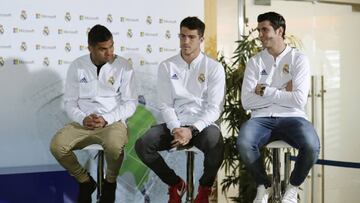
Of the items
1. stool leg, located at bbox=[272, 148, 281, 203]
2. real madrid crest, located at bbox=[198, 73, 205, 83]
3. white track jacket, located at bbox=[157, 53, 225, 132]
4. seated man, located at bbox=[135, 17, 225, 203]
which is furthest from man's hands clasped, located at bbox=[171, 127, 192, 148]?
stool leg, located at bbox=[272, 148, 281, 203]

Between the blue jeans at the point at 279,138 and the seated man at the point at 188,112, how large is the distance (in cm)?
19

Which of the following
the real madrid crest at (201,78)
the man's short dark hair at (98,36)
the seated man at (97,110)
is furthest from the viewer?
the real madrid crest at (201,78)

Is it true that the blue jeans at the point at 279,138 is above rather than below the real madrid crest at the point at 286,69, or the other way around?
below

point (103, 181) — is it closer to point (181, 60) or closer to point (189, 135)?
point (189, 135)

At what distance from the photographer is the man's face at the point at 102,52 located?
3766 mm

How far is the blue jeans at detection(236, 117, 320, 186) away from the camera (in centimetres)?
337

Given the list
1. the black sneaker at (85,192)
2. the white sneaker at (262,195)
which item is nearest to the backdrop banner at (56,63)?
the black sneaker at (85,192)

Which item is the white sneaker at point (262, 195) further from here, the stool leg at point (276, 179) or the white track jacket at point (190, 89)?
the white track jacket at point (190, 89)

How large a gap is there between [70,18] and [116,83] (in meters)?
0.79

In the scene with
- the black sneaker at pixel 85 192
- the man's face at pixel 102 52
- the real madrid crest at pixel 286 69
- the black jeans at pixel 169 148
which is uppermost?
the man's face at pixel 102 52

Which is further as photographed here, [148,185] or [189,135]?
[148,185]

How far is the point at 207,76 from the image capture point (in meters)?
3.85

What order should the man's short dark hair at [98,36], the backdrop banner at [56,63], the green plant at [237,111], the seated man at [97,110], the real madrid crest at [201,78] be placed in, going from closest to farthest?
the seated man at [97,110] → the man's short dark hair at [98,36] → the real madrid crest at [201,78] → the backdrop banner at [56,63] → the green plant at [237,111]

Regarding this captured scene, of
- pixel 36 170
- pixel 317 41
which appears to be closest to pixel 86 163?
pixel 36 170
